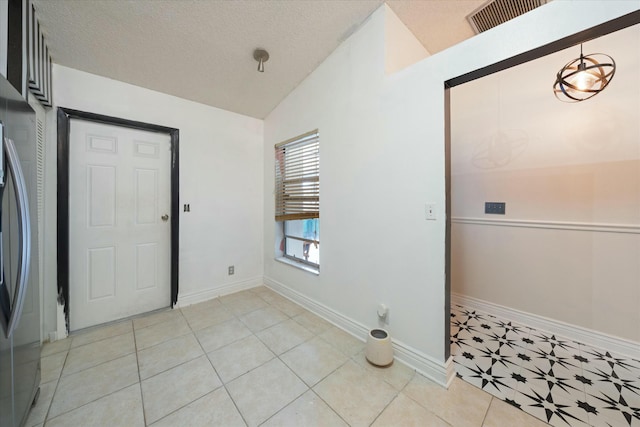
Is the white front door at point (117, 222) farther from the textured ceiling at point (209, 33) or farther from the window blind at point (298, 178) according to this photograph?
the window blind at point (298, 178)

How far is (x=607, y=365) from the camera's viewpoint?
164cm

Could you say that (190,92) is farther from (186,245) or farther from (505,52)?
(505,52)

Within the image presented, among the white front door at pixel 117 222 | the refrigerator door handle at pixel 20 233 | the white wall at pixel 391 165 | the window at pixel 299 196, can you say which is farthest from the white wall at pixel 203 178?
the refrigerator door handle at pixel 20 233

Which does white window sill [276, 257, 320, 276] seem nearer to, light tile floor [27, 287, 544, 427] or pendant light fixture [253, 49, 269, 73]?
light tile floor [27, 287, 544, 427]

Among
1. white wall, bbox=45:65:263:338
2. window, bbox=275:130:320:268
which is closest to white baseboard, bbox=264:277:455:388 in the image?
window, bbox=275:130:320:268

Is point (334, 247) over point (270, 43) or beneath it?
beneath

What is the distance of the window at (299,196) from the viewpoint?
2.52 m

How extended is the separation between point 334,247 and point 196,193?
177cm

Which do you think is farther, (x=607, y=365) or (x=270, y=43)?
(x=270, y=43)

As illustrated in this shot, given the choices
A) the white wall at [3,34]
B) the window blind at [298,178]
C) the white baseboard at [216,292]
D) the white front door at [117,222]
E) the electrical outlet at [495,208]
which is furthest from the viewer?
the white baseboard at [216,292]

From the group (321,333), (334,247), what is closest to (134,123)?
(334,247)

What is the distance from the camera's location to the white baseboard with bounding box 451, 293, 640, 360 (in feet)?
5.70

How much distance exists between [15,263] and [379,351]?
80.0 inches

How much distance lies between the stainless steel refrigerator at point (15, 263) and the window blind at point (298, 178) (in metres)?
1.95
